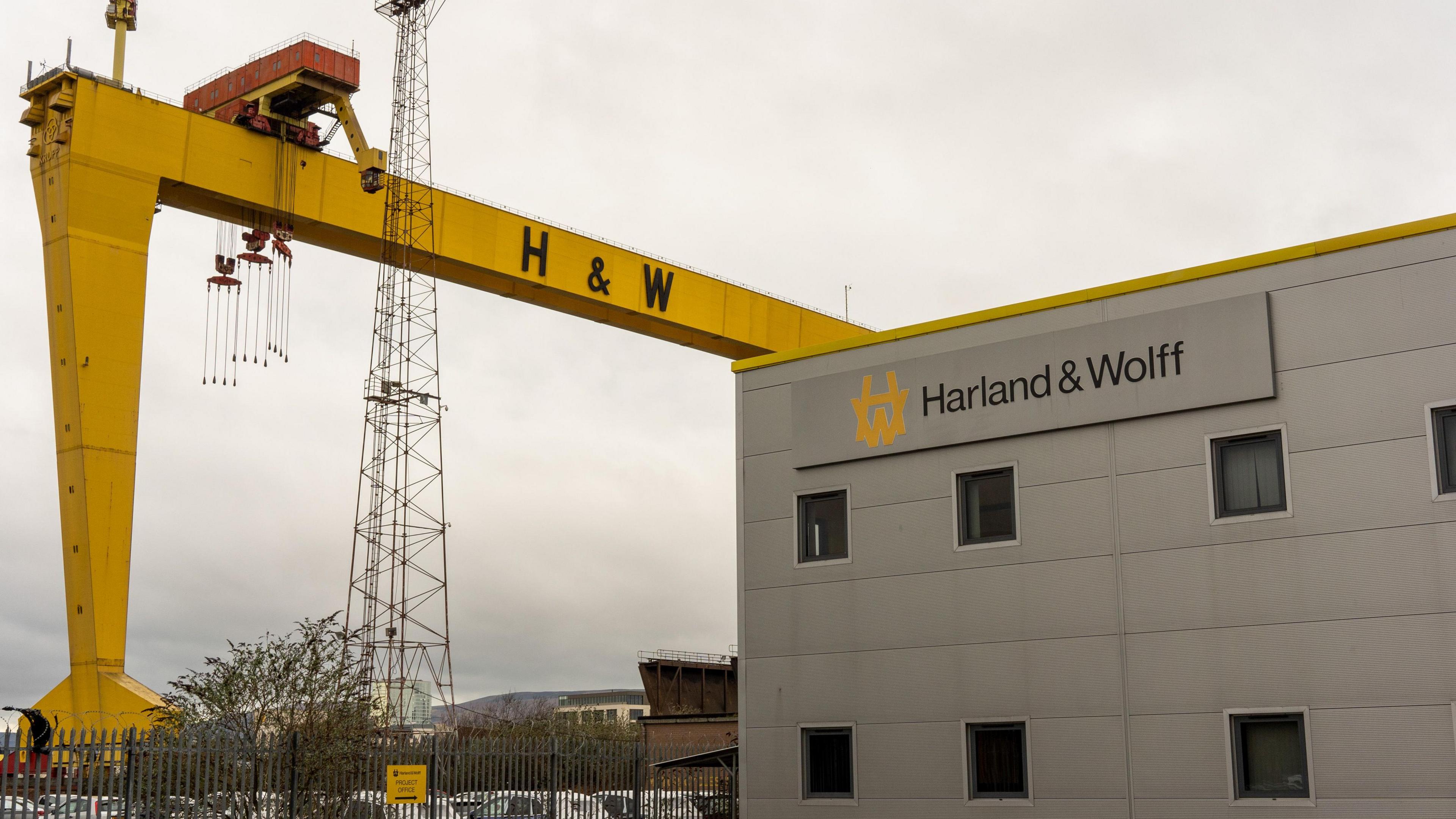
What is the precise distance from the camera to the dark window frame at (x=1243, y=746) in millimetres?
16203

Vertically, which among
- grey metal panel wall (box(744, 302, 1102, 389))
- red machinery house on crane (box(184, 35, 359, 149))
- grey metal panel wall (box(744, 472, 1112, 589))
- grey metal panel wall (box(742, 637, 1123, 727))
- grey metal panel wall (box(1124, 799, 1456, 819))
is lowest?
grey metal panel wall (box(1124, 799, 1456, 819))

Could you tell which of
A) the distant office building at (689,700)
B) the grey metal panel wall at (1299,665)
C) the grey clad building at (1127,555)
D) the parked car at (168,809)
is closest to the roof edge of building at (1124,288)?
the grey clad building at (1127,555)

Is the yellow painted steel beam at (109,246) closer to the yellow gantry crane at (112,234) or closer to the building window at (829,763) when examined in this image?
the yellow gantry crane at (112,234)

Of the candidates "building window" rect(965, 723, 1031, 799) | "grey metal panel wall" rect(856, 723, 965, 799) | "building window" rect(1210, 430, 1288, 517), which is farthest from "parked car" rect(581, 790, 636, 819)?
"building window" rect(1210, 430, 1288, 517)

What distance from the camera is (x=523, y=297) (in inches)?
1324

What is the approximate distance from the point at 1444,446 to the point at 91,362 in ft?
76.6

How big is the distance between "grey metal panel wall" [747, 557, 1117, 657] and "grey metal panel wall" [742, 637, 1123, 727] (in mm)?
154

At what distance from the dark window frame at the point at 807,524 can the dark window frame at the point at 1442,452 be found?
8.04 m

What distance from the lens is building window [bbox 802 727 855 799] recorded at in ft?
65.6

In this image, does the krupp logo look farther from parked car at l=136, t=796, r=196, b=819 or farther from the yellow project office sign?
parked car at l=136, t=796, r=196, b=819

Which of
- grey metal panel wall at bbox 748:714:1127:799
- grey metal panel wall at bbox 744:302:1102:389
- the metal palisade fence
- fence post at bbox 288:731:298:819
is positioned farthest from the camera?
fence post at bbox 288:731:298:819

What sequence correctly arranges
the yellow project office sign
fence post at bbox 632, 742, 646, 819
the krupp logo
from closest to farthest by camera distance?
the yellow project office sign → the krupp logo → fence post at bbox 632, 742, 646, 819

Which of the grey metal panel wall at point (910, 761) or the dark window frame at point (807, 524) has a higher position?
the dark window frame at point (807, 524)

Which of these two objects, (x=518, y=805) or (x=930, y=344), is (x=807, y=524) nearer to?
(x=930, y=344)
